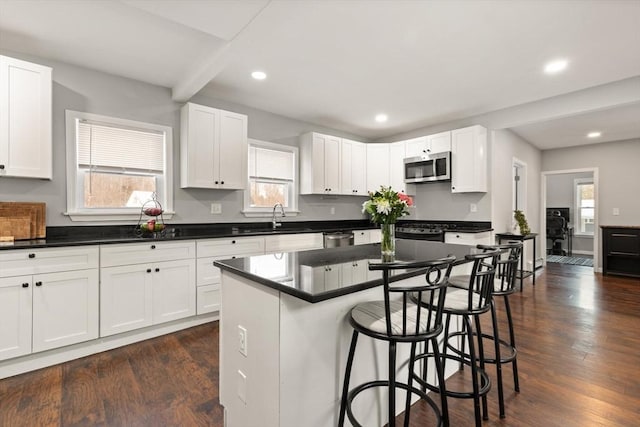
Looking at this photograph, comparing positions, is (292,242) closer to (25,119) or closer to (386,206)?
(386,206)

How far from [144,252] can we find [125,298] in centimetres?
42

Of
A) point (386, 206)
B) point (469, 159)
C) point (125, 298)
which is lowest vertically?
point (125, 298)

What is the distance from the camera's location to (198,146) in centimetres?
351

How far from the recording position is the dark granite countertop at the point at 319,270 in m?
1.21

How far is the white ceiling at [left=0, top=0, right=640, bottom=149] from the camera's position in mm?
2186

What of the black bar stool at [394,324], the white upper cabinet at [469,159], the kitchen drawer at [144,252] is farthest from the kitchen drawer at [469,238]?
the kitchen drawer at [144,252]

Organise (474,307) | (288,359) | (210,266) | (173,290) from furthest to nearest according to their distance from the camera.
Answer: (210,266), (173,290), (474,307), (288,359)

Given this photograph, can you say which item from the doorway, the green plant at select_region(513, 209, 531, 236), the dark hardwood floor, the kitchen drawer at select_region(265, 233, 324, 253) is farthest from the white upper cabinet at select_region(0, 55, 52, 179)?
the doorway

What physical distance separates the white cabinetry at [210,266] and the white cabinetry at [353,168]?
2.27 meters

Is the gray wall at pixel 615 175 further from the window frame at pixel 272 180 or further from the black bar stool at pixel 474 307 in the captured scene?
the black bar stool at pixel 474 307

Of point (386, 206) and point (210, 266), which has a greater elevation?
point (386, 206)

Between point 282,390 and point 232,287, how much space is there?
0.58 metres

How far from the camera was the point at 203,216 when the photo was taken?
12.5ft

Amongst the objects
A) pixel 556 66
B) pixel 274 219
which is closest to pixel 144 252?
pixel 274 219
